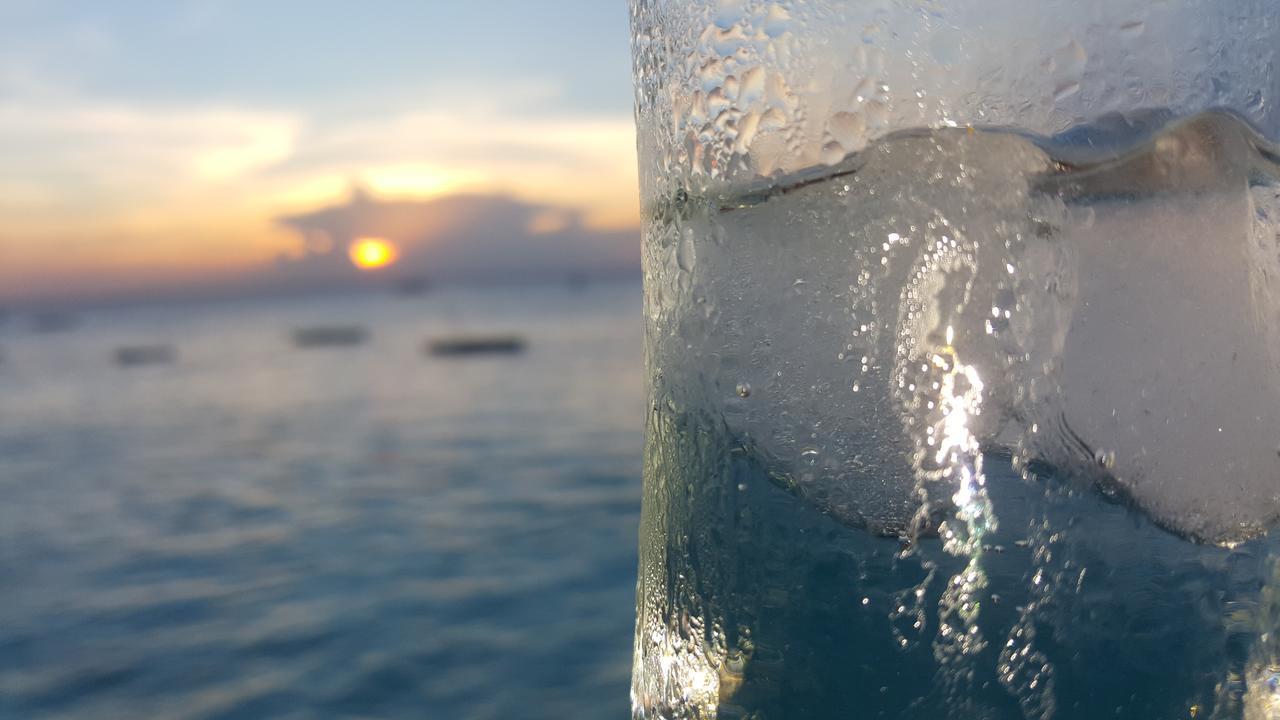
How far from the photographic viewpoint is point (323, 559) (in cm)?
320

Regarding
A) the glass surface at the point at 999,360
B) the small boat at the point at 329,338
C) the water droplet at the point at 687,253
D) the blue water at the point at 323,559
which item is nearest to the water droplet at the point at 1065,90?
the glass surface at the point at 999,360

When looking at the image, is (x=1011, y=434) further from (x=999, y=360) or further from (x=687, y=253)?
(x=687, y=253)

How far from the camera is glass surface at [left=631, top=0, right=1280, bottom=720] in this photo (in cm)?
61

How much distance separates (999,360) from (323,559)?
3.01 m

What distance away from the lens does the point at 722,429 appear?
0.68 meters

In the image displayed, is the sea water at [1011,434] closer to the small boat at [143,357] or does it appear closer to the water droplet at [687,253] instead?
the water droplet at [687,253]

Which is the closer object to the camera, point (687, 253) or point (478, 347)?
point (687, 253)

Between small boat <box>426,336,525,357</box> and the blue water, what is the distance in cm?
641

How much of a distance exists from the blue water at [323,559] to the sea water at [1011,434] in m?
1.07

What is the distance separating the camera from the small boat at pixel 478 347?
1562 cm

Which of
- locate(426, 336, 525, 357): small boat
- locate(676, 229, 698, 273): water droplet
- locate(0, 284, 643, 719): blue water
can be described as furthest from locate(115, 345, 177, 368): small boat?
locate(676, 229, 698, 273): water droplet

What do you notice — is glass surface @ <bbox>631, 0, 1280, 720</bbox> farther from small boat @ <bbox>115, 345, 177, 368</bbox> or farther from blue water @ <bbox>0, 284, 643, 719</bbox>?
small boat @ <bbox>115, 345, 177, 368</bbox>

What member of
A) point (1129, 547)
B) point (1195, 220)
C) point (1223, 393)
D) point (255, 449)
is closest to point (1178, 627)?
point (1129, 547)

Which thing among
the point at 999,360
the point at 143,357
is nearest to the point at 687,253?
the point at 999,360
